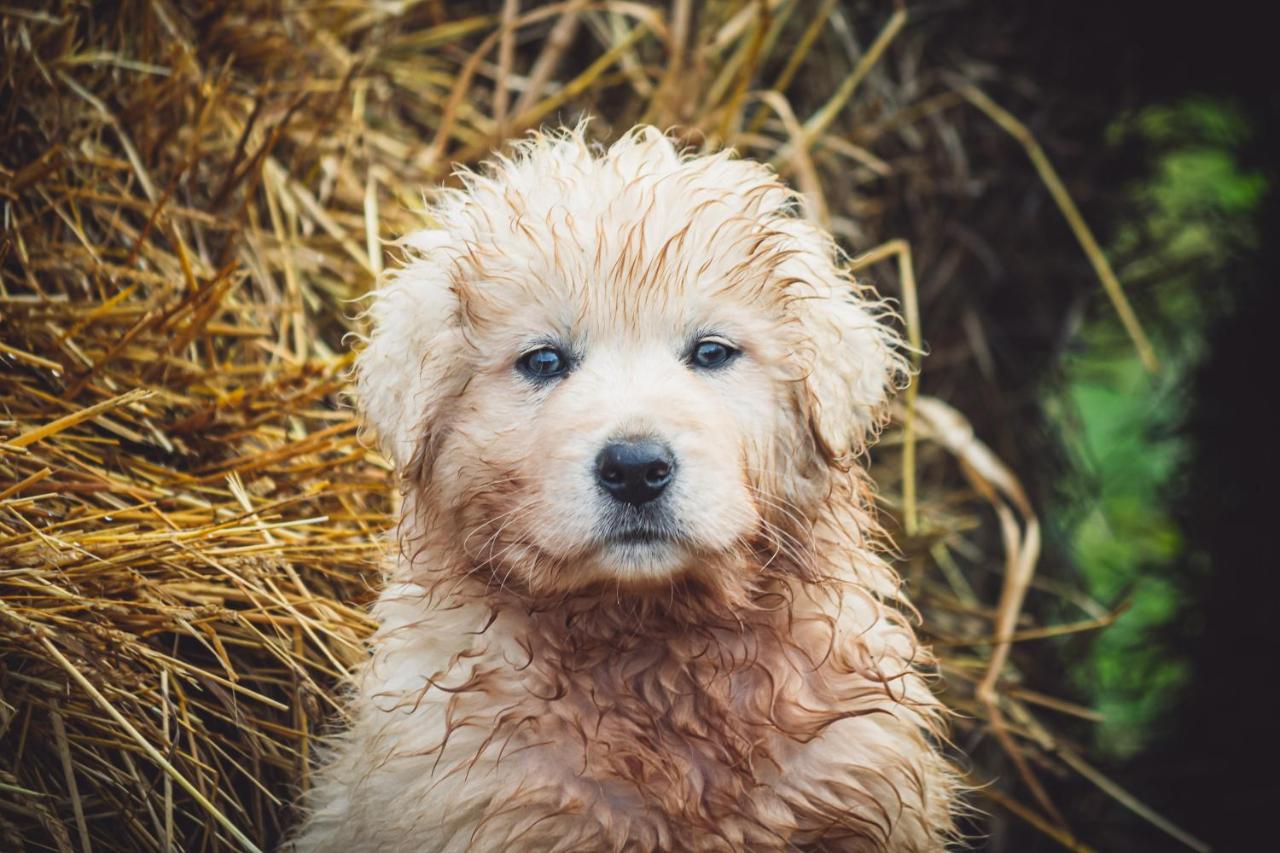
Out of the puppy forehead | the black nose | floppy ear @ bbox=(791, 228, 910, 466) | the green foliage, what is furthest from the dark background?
the black nose

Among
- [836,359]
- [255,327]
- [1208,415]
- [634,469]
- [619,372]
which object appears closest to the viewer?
[634,469]

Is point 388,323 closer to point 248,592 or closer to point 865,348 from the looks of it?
point 248,592

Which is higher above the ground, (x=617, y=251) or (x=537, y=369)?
(x=617, y=251)

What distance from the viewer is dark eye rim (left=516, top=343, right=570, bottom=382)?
2324 mm

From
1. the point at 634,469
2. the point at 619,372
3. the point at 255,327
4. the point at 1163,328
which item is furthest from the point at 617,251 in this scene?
the point at 1163,328

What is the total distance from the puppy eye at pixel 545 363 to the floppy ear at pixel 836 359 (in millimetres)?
493

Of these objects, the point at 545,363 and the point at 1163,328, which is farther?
the point at 1163,328

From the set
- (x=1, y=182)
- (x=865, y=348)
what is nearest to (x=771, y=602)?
(x=865, y=348)

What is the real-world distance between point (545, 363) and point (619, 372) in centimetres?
17

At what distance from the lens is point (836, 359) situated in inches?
94.7

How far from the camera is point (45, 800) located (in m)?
2.21

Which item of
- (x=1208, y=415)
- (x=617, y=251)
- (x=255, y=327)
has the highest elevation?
(x=1208, y=415)

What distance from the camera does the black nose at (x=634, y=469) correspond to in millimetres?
2051

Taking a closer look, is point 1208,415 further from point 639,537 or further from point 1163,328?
point 639,537
